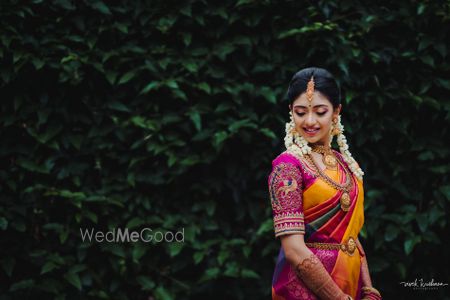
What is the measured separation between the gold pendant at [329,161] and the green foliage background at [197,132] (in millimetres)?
1682

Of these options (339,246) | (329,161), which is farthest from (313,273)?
(329,161)

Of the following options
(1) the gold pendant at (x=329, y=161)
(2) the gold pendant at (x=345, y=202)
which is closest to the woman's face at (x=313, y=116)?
(1) the gold pendant at (x=329, y=161)

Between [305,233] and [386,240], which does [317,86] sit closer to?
[305,233]

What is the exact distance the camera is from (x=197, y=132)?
4.56 metres

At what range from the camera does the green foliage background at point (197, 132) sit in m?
4.39

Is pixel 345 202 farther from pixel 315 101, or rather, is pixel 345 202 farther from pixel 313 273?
pixel 315 101

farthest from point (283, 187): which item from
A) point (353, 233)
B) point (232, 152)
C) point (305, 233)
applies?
point (232, 152)

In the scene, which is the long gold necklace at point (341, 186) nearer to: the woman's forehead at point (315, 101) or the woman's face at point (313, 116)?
the woman's face at point (313, 116)

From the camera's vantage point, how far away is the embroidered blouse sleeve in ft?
8.25

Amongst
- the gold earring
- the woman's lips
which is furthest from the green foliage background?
the woman's lips

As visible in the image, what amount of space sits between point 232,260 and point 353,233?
197 cm

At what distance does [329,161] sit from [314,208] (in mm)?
286

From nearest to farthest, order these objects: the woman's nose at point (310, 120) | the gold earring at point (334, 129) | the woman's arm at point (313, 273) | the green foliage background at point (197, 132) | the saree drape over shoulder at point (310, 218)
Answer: the woman's arm at point (313, 273), the saree drape over shoulder at point (310, 218), the woman's nose at point (310, 120), the gold earring at point (334, 129), the green foliage background at point (197, 132)

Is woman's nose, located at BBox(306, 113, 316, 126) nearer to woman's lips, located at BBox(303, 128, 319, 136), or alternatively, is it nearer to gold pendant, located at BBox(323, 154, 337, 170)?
woman's lips, located at BBox(303, 128, 319, 136)
